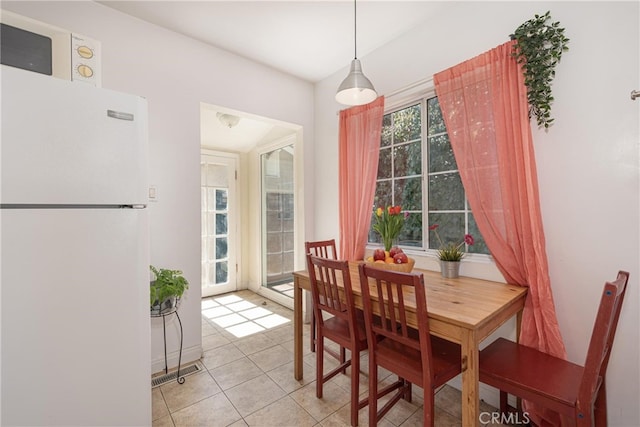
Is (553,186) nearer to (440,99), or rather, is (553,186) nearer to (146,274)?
(440,99)

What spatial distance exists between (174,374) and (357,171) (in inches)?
88.9

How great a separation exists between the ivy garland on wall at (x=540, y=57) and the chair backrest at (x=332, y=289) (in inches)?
56.7

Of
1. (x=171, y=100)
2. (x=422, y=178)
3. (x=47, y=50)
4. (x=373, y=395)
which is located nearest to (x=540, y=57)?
(x=422, y=178)

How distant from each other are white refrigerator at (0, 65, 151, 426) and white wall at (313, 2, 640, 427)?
218cm

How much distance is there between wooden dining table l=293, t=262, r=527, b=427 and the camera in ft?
3.80

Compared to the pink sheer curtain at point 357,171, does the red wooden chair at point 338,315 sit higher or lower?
lower

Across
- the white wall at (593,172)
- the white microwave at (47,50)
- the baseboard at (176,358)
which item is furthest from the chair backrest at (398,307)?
the white microwave at (47,50)

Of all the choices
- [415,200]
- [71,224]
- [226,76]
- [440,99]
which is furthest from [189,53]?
[415,200]

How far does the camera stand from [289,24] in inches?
85.4

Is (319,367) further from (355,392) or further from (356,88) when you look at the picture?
(356,88)

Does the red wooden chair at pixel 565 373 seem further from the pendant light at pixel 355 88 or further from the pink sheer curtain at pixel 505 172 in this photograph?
the pendant light at pixel 355 88

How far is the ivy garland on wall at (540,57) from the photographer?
5.05ft

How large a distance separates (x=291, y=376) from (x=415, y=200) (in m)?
1.71

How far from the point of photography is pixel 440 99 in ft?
6.49
